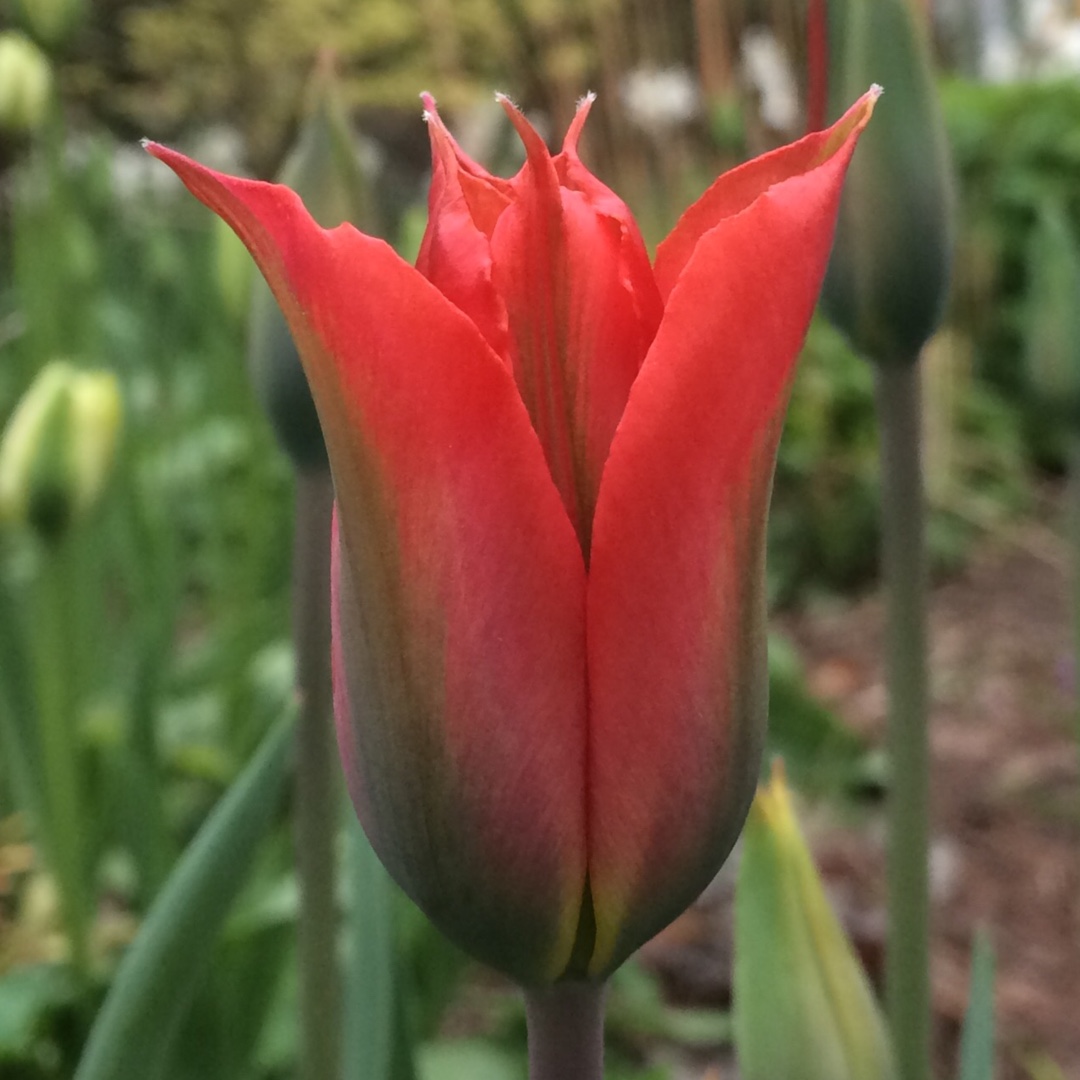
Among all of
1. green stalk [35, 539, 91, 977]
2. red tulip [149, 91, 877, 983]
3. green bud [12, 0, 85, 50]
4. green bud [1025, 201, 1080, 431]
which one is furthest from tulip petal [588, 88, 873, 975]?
green bud [12, 0, 85, 50]

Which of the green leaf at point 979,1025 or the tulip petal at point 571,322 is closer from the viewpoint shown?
the tulip petal at point 571,322

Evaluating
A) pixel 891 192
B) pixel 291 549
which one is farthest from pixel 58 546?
pixel 291 549

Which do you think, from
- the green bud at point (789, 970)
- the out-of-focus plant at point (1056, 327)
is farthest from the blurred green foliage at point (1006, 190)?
the green bud at point (789, 970)

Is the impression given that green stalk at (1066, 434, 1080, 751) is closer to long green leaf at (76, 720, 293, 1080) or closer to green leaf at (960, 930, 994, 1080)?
green leaf at (960, 930, 994, 1080)

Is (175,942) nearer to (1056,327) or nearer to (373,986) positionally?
(373,986)

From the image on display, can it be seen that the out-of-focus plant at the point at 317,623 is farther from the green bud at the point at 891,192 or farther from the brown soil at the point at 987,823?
the brown soil at the point at 987,823

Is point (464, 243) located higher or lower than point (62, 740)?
higher

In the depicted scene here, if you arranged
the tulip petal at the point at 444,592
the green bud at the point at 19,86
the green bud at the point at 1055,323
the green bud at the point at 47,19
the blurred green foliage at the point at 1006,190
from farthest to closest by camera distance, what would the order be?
the blurred green foliage at the point at 1006,190
the green bud at the point at 19,86
the green bud at the point at 47,19
the green bud at the point at 1055,323
the tulip petal at the point at 444,592
